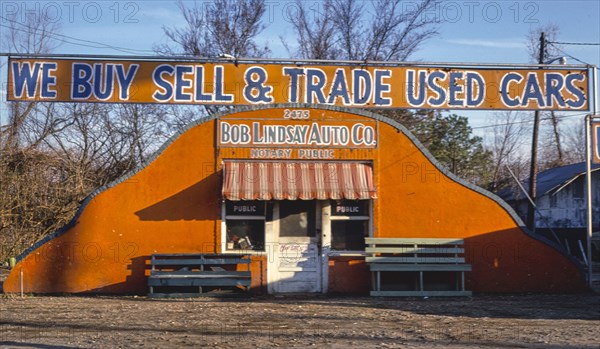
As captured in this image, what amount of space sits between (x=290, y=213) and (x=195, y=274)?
2.33 metres

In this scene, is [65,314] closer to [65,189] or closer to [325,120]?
[325,120]

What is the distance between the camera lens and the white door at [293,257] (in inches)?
607

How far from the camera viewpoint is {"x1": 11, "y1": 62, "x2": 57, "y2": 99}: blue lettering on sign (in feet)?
49.5

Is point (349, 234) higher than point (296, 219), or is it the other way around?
point (296, 219)

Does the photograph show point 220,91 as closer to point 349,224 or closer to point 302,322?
point 349,224

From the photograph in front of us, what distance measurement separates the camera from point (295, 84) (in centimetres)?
1547

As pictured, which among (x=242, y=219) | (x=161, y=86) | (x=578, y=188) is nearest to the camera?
(x=161, y=86)

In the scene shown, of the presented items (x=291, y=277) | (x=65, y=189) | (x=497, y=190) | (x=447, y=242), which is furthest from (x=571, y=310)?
(x=497, y=190)

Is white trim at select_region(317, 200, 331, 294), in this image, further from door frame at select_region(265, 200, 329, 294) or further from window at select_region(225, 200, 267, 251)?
window at select_region(225, 200, 267, 251)

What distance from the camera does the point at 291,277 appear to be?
15438mm

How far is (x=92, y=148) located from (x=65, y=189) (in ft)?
18.7

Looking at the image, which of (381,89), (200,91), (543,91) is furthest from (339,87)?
(543,91)

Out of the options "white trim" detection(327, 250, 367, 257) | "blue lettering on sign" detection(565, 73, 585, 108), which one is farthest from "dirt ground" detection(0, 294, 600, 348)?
"blue lettering on sign" detection(565, 73, 585, 108)

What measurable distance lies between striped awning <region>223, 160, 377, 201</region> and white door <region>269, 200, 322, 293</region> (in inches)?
24.3
